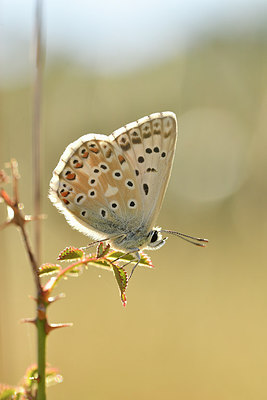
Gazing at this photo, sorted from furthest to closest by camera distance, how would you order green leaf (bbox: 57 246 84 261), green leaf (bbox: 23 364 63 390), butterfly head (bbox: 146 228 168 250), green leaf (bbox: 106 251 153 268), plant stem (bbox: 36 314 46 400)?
butterfly head (bbox: 146 228 168 250) → green leaf (bbox: 106 251 153 268) → green leaf (bbox: 57 246 84 261) → green leaf (bbox: 23 364 63 390) → plant stem (bbox: 36 314 46 400)

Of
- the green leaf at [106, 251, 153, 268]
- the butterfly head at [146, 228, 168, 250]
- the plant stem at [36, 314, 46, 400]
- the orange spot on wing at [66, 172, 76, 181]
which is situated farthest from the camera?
the butterfly head at [146, 228, 168, 250]

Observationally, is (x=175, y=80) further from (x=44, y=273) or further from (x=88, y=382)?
(x=44, y=273)

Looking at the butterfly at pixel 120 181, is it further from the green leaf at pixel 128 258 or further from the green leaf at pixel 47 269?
the green leaf at pixel 47 269

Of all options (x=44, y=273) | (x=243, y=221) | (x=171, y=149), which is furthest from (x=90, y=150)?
(x=243, y=221)

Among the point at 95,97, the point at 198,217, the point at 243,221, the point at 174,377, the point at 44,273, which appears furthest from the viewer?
the point at 95,97

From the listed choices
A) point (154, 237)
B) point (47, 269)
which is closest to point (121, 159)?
point (154, 237)

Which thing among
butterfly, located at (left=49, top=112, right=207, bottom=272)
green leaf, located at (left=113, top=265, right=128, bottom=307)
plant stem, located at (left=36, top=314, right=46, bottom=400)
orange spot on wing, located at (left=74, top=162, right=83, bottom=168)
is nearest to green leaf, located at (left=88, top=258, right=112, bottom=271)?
green leaf, located at (left=113, top=265, right=128, bottom=307)

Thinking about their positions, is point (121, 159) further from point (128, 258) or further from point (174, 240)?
point (174, 240)

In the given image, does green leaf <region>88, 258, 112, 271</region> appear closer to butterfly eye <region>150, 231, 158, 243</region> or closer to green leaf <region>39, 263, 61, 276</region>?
green leaf <region>39, 263, 61, 276</region>
